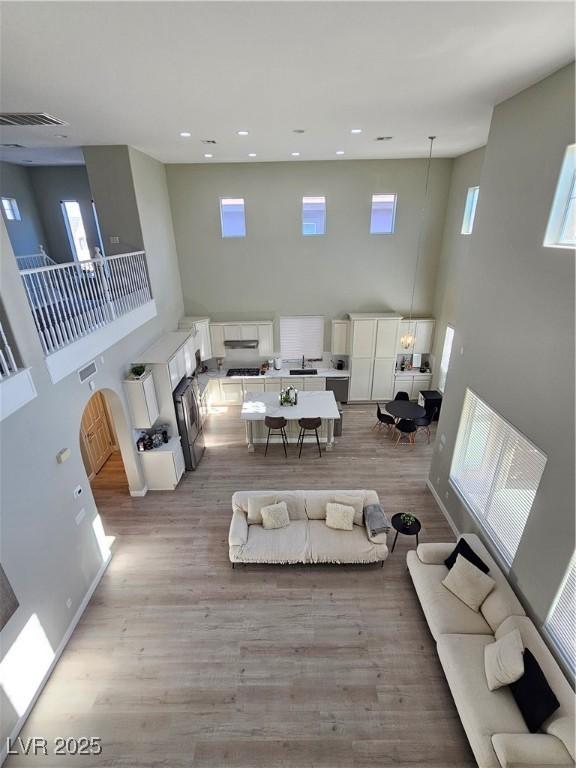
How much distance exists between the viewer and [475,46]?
3176 millimetres

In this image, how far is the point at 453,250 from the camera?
8500mm

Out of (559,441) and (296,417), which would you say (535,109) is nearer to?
(559,441)

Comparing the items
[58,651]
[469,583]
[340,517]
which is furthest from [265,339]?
[58,651]

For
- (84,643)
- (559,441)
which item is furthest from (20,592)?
(559,441)

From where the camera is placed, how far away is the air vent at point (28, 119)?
4.50 meters

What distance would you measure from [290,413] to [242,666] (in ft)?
15.3

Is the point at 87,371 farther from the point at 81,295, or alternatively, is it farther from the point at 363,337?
the point at 363,337

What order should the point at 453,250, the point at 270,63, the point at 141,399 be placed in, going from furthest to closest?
1. the point at 453,250
2. the point at 141,399
3. the point at 270,63

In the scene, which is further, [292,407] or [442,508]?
[292,407]

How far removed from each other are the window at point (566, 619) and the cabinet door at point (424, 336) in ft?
23.1

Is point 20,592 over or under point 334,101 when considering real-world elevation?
under

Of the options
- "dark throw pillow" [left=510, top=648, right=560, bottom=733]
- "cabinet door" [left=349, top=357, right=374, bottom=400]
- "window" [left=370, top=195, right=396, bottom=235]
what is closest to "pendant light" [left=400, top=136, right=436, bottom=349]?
"window" [left=370, top=195, right=396, bottom=235]

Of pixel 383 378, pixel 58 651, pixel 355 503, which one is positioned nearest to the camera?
pixel 58 651

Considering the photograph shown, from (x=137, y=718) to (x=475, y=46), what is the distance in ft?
24.1
